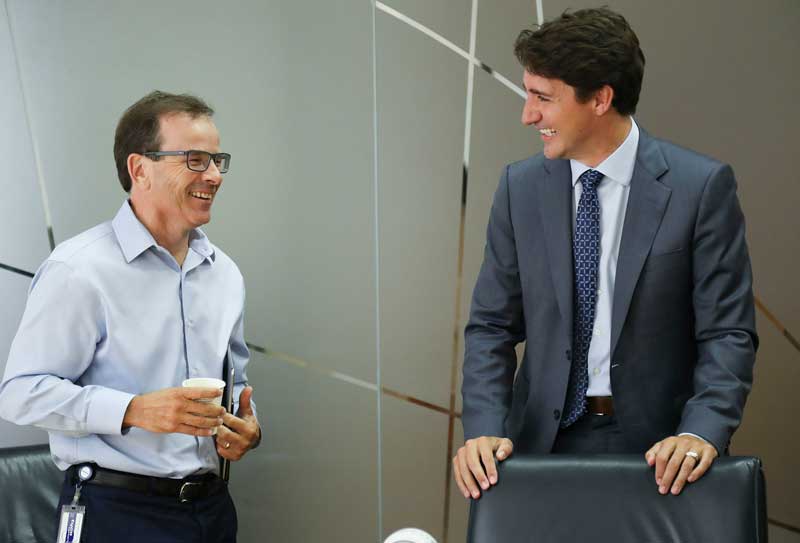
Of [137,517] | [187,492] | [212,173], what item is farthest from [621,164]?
[137,517]

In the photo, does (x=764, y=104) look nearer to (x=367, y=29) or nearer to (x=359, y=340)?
(x=367, y=29)

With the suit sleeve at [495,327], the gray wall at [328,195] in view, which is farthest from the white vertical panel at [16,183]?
the suit sleeve at [495,327]

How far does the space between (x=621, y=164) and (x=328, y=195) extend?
145 centimetres

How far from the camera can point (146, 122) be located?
2.84 metres

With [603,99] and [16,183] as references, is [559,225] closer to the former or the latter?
[603,99]

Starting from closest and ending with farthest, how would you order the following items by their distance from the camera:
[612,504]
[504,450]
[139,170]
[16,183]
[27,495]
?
[612,504] → [504,450] → [139,170] → [27,495] → [16,183]

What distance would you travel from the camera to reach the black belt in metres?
2.58

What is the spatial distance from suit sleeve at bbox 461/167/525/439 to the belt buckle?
0.74 meters

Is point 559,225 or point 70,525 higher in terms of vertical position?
point 559,225

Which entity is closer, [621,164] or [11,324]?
[621,164]

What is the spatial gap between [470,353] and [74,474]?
41.7 inches

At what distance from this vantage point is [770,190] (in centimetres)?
341

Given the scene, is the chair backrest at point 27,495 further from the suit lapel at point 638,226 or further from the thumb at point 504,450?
the suit lapel at point 638,226

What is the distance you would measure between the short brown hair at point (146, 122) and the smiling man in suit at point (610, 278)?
3.18 feet
